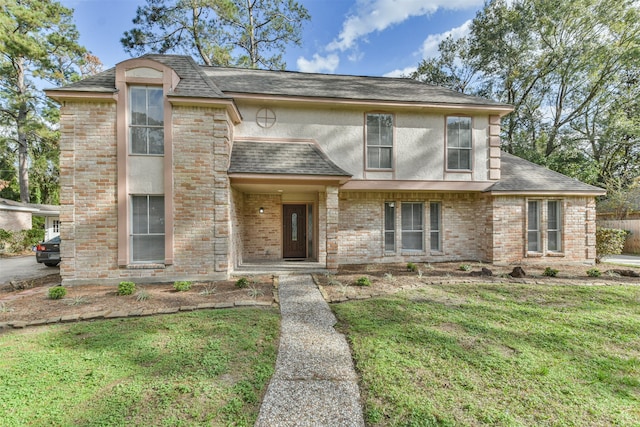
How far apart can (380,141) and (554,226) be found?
24.2 feet

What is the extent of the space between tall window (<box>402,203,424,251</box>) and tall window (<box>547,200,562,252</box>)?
4648 mm

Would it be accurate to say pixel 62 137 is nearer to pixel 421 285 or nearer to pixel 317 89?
pixel 317 89

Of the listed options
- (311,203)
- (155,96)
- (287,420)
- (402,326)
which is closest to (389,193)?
(311,203)

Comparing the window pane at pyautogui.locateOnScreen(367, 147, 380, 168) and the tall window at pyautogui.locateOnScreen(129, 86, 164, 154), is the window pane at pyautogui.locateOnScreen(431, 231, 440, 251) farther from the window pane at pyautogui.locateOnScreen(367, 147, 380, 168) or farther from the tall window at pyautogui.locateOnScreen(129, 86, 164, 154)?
the tall window at pyautogui.locateOnScreen(129, 86, 164, 154)

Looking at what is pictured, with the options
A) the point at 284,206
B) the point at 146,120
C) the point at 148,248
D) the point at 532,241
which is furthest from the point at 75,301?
the point at 532,241

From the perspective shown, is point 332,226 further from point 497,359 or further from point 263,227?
point 497,359

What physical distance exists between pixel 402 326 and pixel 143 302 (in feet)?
17.3

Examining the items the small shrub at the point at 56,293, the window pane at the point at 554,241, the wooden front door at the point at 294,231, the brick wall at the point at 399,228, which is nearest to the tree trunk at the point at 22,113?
the small shrub at the point at 56,293

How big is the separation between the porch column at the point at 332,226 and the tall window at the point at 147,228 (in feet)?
15.5

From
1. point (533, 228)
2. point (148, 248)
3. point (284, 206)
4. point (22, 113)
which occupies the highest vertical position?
point (22, 113)

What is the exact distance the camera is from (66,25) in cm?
1994

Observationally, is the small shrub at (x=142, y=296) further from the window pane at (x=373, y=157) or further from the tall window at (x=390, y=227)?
the tall window at (x=390, y=227)

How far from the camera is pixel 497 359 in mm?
3539

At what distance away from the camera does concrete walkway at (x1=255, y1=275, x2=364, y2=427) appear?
2.54 m
